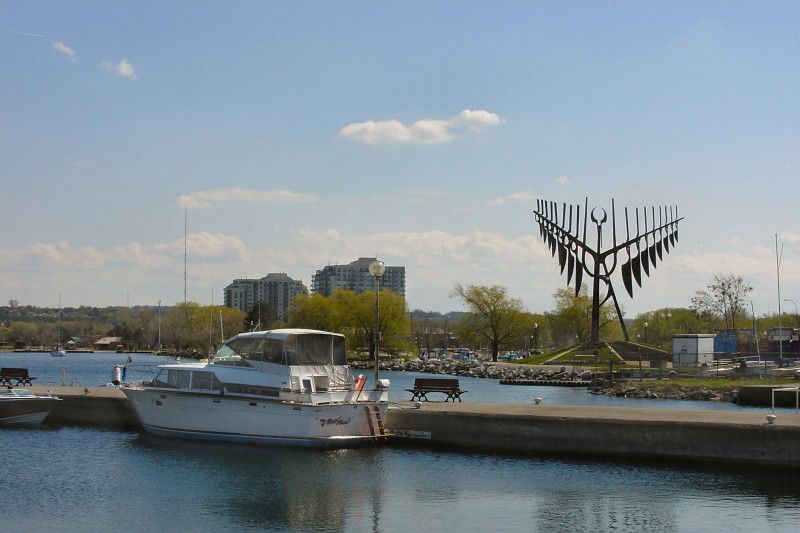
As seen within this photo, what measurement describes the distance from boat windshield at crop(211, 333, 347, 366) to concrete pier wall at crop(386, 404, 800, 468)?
3.58 m

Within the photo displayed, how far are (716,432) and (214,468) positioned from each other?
16.7 m

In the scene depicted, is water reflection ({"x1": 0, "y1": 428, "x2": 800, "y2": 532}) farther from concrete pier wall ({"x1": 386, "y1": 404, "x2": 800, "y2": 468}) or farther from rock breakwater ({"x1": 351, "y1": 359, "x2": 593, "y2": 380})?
rock breakwater ({"x1": 351, "y1": 359, "x2": 593, "y2": 380})

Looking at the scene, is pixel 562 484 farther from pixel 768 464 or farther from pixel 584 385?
pixel 584 385

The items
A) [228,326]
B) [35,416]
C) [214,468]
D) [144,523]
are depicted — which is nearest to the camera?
[144,523]

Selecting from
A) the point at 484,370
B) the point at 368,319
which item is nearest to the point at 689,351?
the point at 484,370

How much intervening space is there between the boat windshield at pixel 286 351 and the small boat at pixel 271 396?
0.13ft

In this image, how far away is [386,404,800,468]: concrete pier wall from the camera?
2780 centimetres

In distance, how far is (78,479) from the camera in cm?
2825

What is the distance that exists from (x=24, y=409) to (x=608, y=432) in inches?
1000

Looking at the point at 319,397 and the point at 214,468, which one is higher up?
the point at 319,397

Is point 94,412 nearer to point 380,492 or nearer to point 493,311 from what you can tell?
point 380,492

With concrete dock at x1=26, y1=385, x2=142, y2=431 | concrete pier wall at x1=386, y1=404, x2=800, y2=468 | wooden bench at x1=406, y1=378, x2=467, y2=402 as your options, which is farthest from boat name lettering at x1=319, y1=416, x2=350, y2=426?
concrete dock at x1=26, y1=385, x2=142, y2=431

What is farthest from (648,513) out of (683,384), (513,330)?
(513,330)

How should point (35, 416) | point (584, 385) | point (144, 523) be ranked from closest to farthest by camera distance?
point (144, 523) < point (35, 416) < point (584, 385)
